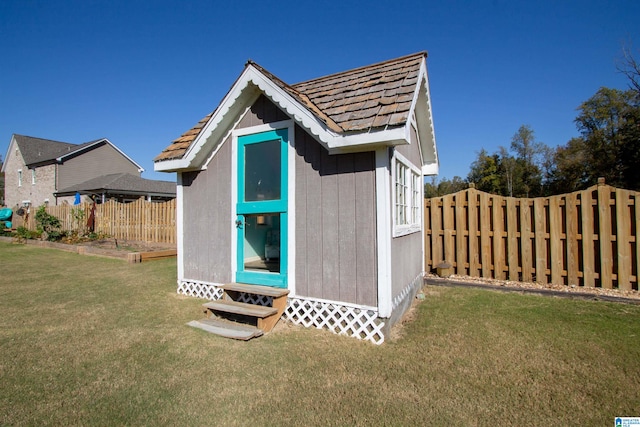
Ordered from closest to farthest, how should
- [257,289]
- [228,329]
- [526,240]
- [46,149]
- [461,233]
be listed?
[228,329] → [257,289] → [526,240] → [461,233] → [46,149]

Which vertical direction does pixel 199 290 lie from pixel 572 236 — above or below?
below

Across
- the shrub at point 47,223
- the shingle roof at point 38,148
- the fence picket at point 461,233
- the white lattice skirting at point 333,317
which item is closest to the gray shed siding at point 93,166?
the shingle roof at point 38,148

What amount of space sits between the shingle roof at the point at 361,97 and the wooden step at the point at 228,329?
3.08 m

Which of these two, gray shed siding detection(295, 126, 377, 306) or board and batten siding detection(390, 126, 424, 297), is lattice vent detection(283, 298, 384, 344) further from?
board and batten siding detection(390, 126, 424, 297)

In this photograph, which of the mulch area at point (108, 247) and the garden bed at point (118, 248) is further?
the mulch area at point (108, 247)

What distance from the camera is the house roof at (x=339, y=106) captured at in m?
4.32

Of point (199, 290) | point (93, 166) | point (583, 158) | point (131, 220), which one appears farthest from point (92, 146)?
point (583, 158)

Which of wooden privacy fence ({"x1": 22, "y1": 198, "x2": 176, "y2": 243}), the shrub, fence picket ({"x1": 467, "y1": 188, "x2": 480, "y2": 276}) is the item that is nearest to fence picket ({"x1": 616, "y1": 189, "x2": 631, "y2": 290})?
fence picket ({"x1": 467, "y1": 188, "x2": 480, "y2": 276})

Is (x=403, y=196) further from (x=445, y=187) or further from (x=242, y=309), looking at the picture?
(x=445, y=187)

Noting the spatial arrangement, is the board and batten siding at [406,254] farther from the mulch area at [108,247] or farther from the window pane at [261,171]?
the mulch area at [108,247]

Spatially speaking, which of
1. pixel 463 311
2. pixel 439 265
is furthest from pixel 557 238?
pixel 463 311

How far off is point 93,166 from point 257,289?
102 feet

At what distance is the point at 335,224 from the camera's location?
192 inches

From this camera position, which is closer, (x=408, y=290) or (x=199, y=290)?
(x=408, y=290)
